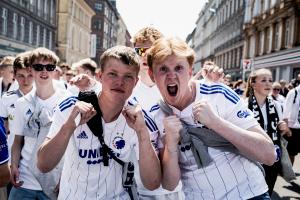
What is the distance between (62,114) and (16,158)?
139cm

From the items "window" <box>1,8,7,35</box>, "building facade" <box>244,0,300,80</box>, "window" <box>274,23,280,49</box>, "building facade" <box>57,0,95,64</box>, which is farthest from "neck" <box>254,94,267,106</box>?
"building facade" <box>57,0,95,64</box>

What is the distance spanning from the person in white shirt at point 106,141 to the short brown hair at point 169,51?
164mm

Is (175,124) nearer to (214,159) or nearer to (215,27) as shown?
(214,159)

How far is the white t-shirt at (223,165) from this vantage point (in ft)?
8.46

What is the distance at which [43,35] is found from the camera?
4406cm

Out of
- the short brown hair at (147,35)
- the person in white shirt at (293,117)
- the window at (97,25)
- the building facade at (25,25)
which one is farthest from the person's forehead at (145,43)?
the window at (97,25)

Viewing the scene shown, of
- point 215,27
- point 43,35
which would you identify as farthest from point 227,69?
point 43,35

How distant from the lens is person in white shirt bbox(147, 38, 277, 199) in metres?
2.51

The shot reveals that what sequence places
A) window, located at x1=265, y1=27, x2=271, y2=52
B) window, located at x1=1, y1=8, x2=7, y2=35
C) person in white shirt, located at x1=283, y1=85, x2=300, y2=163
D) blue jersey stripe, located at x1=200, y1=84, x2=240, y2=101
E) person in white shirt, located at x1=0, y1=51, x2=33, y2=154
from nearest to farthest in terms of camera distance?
blue jersey stripe, located at x1=200, y1=84, x2=240, y2=101
person in white shirt, located at x1=0, y1=51, x2=33, y2=154
person in white shirt, located at x1=283, y1=85, x2=300, y2=163
window, located at x1=1, y1=8, x2=7, y2=35
window, located at x1=265, y1=27, x2=271, y2=52

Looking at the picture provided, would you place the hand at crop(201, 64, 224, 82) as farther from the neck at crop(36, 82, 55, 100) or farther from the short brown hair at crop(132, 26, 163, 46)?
the neck at crop(36, 82, 55, 100)

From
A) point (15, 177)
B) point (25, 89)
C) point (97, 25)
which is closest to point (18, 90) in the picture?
point (25, 89)

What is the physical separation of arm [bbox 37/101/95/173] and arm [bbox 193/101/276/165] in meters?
0.70

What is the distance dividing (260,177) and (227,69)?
58068 mm

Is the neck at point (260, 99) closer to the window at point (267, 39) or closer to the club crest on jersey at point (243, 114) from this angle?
the club crest on jersey at point (243, 114)
